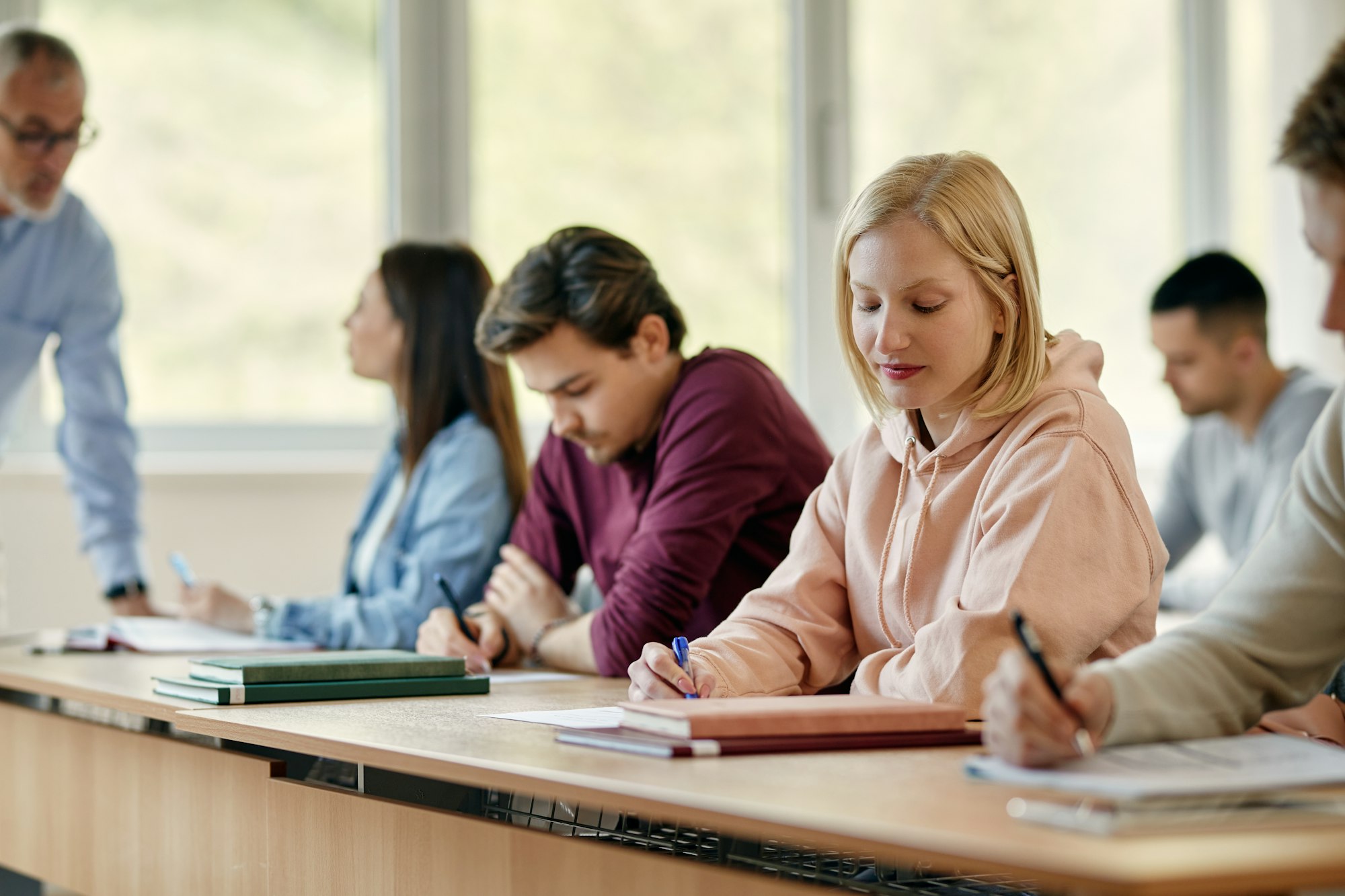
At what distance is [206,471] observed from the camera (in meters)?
3.35

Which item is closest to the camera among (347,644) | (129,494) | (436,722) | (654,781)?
(654,781)

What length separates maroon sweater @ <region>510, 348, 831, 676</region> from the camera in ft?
6.34

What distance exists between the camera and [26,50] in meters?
2.68

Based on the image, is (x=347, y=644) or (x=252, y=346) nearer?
(x=347, y=644)

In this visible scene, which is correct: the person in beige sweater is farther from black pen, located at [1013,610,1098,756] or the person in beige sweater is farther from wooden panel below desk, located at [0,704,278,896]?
wooden panel below desk, located at [0,704,278,896]

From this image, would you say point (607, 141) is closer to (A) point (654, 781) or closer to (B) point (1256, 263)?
(B) point (1256, 263)

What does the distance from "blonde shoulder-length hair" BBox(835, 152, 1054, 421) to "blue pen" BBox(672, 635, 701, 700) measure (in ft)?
1.26

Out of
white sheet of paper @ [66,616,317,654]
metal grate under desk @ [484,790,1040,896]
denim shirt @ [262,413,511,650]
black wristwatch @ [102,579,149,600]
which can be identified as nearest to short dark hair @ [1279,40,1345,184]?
metal grate under desk @ [484,790,1040,896]

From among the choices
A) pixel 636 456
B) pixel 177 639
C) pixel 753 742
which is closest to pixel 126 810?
pixel 177 639

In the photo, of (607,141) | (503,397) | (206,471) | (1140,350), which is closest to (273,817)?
(503,397)

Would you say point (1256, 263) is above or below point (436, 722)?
above

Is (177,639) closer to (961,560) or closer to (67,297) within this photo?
(67,297)

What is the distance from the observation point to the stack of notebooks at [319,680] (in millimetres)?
1607

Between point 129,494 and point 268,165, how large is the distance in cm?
110
